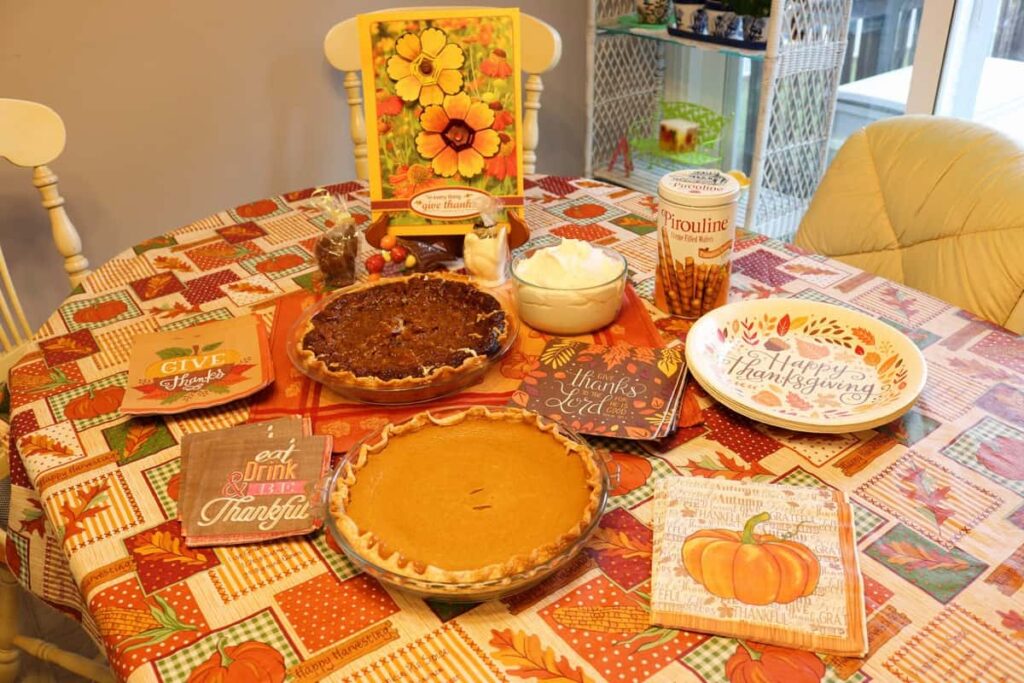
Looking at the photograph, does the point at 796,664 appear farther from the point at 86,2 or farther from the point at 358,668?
the point at 86,2

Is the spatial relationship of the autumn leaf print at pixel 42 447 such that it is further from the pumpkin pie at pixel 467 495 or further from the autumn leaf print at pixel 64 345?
the pumpkin pie at pixel 467 495

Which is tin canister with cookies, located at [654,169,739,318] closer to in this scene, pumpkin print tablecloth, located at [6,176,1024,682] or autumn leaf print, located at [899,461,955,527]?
pumpkin print tablecloth, located at [6,176,1024,682]

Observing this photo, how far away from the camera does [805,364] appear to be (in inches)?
45.2

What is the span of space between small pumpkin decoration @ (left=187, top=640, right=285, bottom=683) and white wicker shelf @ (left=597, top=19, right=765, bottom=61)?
2052 mm

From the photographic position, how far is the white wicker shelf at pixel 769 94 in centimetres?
227

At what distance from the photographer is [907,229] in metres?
1.51

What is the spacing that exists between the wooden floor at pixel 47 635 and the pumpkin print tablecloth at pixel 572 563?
0.84 metres

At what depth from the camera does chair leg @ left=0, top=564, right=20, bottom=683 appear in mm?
1493

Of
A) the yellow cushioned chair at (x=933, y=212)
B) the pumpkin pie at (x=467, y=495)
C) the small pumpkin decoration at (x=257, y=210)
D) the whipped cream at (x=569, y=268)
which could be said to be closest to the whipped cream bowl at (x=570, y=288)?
the whipped cream at (x=569, y=268)

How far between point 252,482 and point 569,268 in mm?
533

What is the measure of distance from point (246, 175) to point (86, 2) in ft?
1.96

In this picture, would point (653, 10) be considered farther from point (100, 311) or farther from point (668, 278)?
point (100, 311)

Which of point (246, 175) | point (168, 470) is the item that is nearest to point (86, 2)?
point (246, 175)

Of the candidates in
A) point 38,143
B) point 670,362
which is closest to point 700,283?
A: point 670,362
